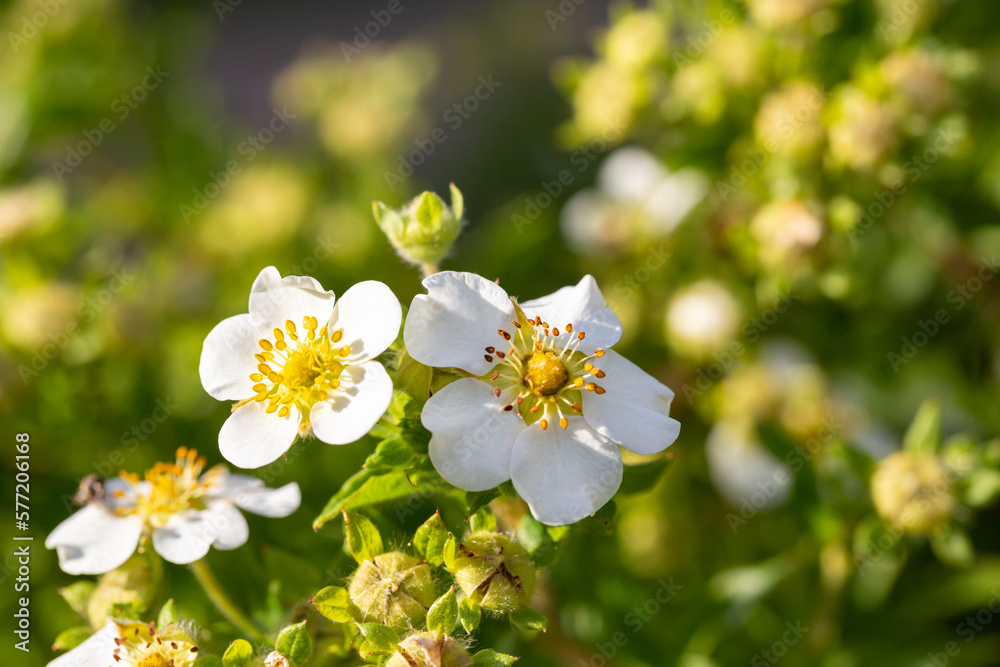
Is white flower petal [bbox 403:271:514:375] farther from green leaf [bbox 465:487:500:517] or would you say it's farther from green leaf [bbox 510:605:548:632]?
green leaf [bbox 510:605:548:632]

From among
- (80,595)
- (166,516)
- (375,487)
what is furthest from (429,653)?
(80,595)

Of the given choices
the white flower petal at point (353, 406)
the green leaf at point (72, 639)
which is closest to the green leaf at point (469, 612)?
the white flower petal at point (353, 406)

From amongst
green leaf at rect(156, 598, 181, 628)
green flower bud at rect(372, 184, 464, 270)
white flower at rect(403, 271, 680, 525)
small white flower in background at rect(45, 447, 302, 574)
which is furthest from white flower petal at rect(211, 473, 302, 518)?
green flower bud at rect(372, 184, 464, 270)

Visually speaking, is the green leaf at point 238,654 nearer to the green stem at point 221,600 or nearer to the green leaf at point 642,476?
the green stem at point 221,600

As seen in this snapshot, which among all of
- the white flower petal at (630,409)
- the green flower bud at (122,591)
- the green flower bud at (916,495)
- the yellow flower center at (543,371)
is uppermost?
the yellow flower center at (543,371)

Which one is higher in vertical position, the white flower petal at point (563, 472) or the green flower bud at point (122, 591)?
the white flower petal at point (563, 472)

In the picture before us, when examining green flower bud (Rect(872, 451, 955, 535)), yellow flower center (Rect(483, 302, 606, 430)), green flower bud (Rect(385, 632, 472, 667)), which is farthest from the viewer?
green flower bud (Rect(872, 451, 955, 535))
